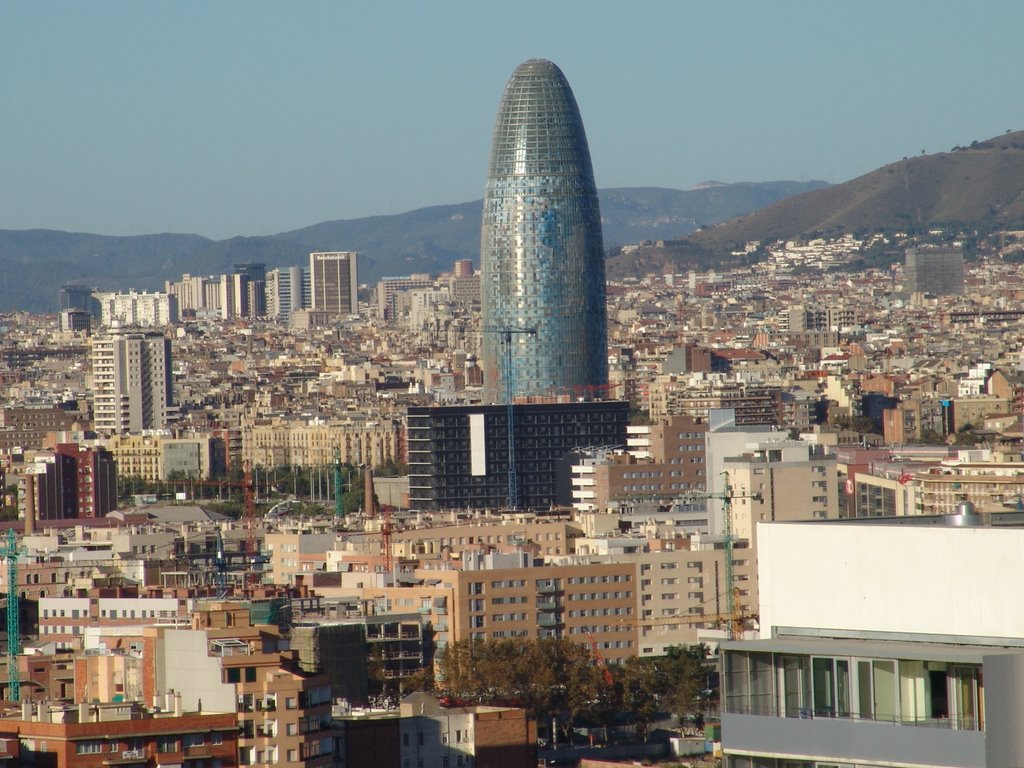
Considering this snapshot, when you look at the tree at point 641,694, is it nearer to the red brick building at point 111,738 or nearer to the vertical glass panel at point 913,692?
the red brick building at point 111,738

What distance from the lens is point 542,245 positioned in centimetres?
9750

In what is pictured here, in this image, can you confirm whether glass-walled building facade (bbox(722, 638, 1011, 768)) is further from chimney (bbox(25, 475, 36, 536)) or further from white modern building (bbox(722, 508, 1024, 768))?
chimney (bbox(25, 475, 36, 536))

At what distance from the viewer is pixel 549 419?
86812 millimetres

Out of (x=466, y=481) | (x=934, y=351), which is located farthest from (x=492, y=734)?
(x=934, y=351)

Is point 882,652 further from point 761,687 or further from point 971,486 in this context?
point 971,486

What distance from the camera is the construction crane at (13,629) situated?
1367 inches

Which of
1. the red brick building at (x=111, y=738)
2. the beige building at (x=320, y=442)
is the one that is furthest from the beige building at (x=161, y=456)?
the red brick building at (x=111, y=738)

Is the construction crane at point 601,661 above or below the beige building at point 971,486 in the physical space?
below

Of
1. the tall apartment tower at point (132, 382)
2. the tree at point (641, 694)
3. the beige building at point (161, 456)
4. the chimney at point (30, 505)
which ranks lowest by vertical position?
the tree at point (641, 694)

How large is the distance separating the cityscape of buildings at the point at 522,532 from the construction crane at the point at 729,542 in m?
0.13

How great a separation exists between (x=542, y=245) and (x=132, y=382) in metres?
32.9

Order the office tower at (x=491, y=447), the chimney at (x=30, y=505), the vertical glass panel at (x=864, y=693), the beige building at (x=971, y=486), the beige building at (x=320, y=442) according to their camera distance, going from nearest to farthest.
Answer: the vertical glass panel at (x=864, y=693) → the beige building at (x=971, y=486) → the chimney at (x=30, y=505) → the office tower at (x=491, y=447) → the beige building at (x=320, y=442)

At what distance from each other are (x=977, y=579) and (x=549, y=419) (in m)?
77.2

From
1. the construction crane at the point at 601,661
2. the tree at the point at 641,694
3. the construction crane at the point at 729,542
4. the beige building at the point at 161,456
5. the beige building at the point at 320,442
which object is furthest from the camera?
the beige building at the point at 320,442
